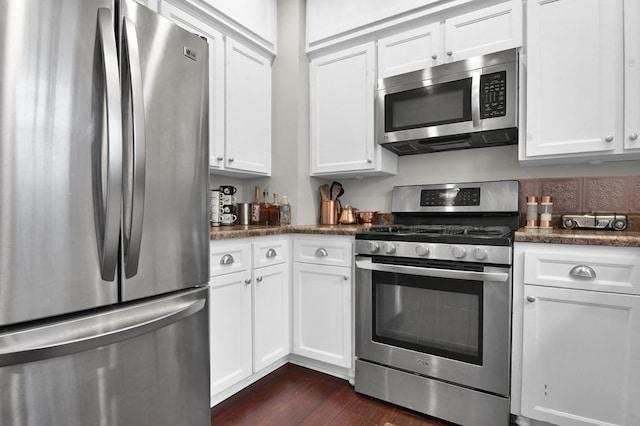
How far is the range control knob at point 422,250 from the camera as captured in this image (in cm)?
173

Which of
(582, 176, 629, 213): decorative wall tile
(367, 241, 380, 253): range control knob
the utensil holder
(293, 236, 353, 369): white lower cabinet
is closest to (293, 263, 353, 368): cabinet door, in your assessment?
(293, 236, 353, 369): white lower cabinet

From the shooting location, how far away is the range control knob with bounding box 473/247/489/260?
5.24ft

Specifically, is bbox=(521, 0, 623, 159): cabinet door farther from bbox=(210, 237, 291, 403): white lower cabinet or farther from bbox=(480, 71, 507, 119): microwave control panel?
bbox=(210, 237, 291, 403): white lower cabinet

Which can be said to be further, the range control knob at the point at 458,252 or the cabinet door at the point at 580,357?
the range control knob at the point at 458,252

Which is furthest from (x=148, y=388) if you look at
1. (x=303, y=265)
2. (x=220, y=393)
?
(x=303, y=265)

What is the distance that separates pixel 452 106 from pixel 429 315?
3.90ft

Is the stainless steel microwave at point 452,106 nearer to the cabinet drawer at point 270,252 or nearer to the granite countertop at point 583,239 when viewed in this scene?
the granite countertop at point 583,239

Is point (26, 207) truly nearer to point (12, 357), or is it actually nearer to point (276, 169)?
point (12, 357)

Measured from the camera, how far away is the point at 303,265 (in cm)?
220

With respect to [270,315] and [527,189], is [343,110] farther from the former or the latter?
[270,315]

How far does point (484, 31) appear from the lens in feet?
6.38

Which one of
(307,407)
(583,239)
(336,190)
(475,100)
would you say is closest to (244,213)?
(336,190)

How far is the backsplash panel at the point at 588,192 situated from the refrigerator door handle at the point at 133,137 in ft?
6.79

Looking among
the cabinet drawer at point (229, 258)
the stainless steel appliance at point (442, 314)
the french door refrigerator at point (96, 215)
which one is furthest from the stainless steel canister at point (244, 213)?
the french door refrigerator at point (96, 215)
